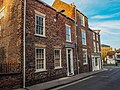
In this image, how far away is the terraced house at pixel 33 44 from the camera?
1079cm

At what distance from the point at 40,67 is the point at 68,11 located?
34.9 ft

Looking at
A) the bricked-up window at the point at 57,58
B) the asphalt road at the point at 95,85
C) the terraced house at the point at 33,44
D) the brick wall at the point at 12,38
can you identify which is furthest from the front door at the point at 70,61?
the brick wall at the point at 12,38

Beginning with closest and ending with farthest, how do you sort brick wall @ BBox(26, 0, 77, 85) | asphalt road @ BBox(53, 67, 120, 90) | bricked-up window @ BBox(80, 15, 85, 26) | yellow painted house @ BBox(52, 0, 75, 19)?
1. asphalt road @ BBox(53, 67, 120, 90)
2. brick wall @ BBox(26, 0, 77, 85)
3. yellow painted house @ BBox(52, 0, 75, 19)
4. bricked-up window @ BBox(80, 15, 85, 26)

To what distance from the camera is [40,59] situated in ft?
→ 41.6

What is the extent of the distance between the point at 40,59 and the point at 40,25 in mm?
2942

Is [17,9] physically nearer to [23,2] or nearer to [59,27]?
[23,2]

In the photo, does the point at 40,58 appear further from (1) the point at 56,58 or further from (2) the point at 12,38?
(2) the point at 12,38

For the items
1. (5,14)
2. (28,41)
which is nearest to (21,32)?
(28,41)

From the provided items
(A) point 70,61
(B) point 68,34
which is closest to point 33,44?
(B) point 68,34

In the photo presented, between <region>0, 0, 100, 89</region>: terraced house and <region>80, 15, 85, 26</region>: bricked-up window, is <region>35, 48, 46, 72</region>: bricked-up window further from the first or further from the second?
<region>80, 15, 85, 26</region>: bricked-up window

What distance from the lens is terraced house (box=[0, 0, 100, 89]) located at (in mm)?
10789

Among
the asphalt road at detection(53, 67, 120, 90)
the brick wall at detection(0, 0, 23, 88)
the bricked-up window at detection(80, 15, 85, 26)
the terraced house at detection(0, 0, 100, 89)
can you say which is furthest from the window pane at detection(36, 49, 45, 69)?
the bricked-up window at detection(80, 15, 85, 26)

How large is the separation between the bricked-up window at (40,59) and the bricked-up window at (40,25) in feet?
4.69

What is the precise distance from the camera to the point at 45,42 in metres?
13.3
